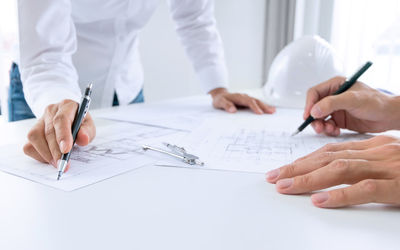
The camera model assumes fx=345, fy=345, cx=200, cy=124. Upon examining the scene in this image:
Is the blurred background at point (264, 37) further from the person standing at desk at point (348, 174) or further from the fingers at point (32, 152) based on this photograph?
the person standing at desk at point (348, 174)

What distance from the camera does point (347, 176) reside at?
399 mm

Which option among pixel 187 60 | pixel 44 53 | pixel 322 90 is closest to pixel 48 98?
pixel 44 53

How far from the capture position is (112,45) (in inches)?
43.9

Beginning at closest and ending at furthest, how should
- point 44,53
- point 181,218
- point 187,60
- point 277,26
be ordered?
point 181,218
point 44,53
point 187,60
point 277,26

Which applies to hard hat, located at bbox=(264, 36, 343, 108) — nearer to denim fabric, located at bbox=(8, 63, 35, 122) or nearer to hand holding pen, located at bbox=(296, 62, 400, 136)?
hand holding pen, located at bbox=(296, 62, 400, 136)

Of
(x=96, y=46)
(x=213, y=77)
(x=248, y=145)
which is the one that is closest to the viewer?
(x=248, y=145)

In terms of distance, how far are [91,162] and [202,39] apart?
87 centimetres

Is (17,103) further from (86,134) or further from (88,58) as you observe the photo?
(86,134)

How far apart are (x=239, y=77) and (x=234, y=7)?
533mm

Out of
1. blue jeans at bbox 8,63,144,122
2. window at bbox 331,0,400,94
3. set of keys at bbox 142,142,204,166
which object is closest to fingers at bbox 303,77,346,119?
set of keys at bbox 142,142,204,166

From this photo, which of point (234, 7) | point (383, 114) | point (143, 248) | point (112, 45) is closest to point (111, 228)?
point (143, 248)

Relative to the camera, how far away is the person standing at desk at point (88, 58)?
0.58 meters

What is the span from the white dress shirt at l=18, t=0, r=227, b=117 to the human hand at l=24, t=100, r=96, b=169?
133mm

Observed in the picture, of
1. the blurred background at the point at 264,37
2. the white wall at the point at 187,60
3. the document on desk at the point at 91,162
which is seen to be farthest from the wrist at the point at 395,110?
the white wall at the point at 187,60
